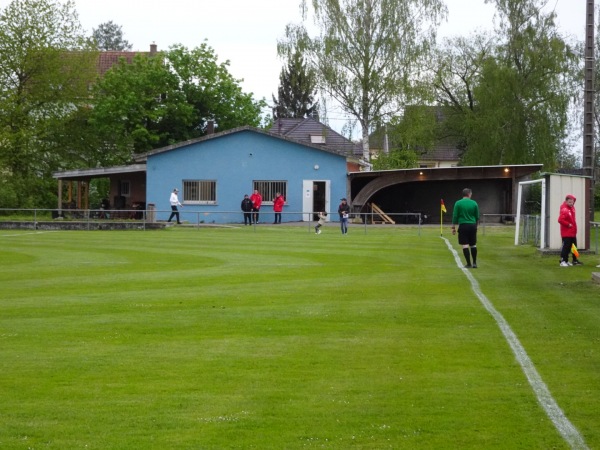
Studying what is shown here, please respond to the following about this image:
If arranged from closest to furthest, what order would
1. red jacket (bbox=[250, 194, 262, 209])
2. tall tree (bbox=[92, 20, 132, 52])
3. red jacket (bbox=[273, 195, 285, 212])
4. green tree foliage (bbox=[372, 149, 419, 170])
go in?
red jacket (bbox=[250, 194, 262, 209]) → red jacket (bbox=[273, 195, 285, 212]) → green tree foliage (bbox=[372, 149, 419, 170]) → tall tree (bbox=[92, 20, 132, 52])

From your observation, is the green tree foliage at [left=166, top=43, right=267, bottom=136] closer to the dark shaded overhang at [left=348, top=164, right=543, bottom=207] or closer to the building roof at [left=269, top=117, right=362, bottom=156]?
the building roof at [left=269, top=117, right=362, bottom=156]


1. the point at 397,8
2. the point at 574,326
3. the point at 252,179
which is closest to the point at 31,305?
the point at 574,326

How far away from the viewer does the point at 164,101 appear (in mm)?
71000

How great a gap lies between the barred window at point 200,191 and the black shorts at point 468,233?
113ft

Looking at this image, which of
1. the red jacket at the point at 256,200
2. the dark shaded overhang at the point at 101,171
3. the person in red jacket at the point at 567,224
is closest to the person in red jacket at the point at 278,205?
the red jacket at the point at 256,200

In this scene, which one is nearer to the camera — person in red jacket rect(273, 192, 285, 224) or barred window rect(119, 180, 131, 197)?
person in red jacket rect(273, 192, 285, 224)

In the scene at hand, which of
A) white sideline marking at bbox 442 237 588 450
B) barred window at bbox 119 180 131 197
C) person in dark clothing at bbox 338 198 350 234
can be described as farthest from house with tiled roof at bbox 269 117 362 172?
white sideline marking at bbox 442 237 588 450

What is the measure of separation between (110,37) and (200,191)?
281 ft

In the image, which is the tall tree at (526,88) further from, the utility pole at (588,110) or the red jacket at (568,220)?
the red jacket at (568,220)

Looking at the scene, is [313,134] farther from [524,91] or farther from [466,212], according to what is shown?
[466,212]

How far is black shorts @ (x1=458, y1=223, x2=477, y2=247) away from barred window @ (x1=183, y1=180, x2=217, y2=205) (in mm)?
34438

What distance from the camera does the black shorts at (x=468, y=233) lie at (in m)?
23.0

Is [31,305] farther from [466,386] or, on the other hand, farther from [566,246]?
[566,246]

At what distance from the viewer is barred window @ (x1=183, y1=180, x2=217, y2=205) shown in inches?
2245
